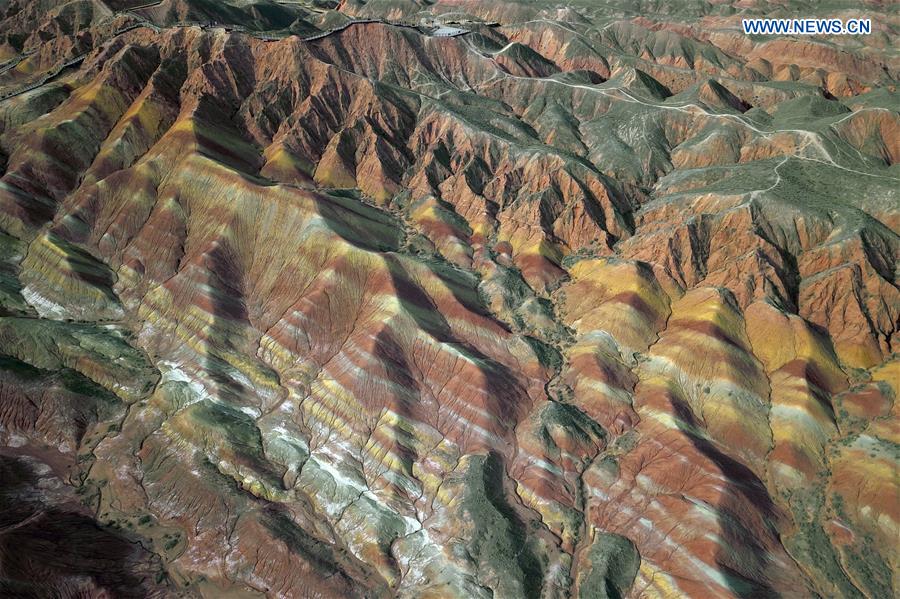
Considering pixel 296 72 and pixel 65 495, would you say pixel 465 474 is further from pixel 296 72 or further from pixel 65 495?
pixel 296 72

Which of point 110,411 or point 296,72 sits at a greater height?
point 296,72

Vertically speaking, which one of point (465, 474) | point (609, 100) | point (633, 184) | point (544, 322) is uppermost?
point (609, 100)

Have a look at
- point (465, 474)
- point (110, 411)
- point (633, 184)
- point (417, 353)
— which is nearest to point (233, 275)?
point (110, 411)

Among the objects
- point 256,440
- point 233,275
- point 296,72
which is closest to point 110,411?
point 256,440

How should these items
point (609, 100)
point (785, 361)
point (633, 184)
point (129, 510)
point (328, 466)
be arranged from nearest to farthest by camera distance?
point (129, 510) → point (328, 466) → point (785, 361) → point (633, 184) → point (609, 100)

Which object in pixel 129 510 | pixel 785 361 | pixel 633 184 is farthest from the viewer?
pixel 633 184

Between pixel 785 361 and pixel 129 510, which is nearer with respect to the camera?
pixel 129 510

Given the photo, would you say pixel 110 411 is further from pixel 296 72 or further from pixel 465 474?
pixel 296 72
